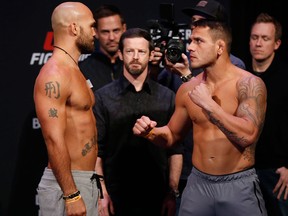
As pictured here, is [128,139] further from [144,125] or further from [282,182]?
[282,182]

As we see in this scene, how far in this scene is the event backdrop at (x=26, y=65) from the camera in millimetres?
4695

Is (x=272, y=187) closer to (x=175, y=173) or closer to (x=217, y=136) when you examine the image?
(x=175, y=173)

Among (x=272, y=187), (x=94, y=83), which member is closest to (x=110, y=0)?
(x=94, y=83)

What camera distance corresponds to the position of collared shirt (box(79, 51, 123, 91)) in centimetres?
440

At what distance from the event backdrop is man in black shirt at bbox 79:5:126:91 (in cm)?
35

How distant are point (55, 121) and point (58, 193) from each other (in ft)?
1.24

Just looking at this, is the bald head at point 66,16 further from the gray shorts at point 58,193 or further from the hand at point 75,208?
the hand at point 75,208

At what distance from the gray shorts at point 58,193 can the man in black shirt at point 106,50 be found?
1259 millimetres

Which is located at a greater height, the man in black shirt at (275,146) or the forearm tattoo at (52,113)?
the forearm tattoo at (52,113)

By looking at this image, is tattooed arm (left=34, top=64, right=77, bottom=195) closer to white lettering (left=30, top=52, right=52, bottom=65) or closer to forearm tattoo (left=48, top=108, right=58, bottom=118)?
forearm tattoo (left=48, top=108, right=58, bottom=118)

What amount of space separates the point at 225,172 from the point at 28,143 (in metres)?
1.95

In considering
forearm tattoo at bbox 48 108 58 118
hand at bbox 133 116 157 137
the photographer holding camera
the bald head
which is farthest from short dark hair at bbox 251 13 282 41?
forearm tattoo at bbox 48 108 58 118

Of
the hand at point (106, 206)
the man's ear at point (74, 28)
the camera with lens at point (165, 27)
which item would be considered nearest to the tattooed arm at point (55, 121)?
the man's ear at point (74, 28)

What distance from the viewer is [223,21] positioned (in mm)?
3557
